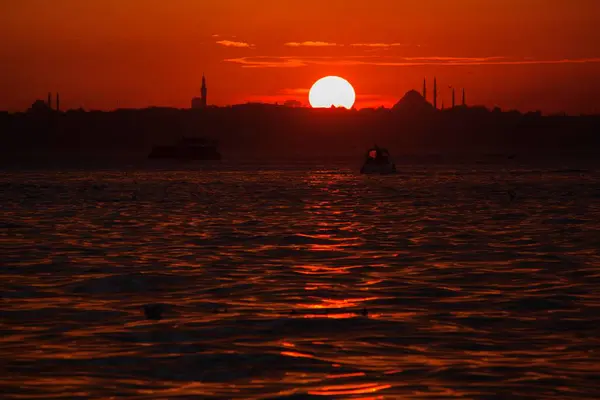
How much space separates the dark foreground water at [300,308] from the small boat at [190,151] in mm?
115002

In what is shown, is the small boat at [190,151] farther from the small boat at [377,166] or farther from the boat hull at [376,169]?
the boat hull at [376,169]

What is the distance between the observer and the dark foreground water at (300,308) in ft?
36.6

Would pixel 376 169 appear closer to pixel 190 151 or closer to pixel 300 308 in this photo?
pixel 300 308

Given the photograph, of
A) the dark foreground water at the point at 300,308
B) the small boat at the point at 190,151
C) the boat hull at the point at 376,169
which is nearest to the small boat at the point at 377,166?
the boat hull at the point at 376,169

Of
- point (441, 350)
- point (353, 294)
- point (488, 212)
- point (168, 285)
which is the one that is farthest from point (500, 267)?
point (488, 212)

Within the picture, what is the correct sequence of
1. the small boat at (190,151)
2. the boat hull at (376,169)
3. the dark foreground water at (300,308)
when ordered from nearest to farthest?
1. the dark foreground water at (300,308)
2. the boat hull at (376,169)
3. the small boat at (190,151)

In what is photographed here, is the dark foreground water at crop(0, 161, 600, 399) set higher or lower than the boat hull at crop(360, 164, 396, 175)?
higher

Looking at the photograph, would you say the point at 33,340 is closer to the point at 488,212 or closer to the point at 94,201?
the point at 488,212

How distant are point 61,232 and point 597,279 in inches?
612

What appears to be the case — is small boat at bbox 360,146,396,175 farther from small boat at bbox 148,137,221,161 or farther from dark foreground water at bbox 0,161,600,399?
small boat at bbox 148,137,221,161

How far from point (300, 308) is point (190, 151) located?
442 feet

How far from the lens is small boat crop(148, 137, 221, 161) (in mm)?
148375

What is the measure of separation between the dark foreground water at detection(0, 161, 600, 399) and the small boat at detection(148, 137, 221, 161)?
115m

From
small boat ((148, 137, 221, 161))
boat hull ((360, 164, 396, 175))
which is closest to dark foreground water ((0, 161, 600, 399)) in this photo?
boat hull ((360, 164, 396, 175))
